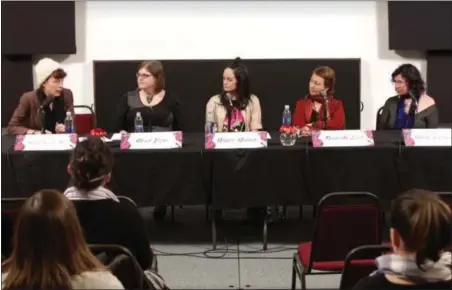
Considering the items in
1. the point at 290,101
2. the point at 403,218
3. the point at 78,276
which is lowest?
the point at 78,276

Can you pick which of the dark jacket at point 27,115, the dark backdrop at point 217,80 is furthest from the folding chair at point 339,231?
the dark backdrop at point 217,80

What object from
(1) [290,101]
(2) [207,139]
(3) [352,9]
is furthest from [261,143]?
(3) [352,9]

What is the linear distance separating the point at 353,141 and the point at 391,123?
0.79 metres

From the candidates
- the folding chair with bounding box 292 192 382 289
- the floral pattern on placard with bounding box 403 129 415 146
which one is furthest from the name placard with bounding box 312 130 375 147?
the folding chair with bounding box 292 192 382 289

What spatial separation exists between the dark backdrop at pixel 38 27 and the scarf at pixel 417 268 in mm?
4395

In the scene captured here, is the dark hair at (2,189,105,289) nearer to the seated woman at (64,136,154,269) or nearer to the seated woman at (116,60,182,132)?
the seated woman at (64,136,154,269)

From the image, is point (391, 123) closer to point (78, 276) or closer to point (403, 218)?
point (403, 218)

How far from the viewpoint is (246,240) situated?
11.8ft

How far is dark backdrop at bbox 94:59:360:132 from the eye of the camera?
5.42 meters

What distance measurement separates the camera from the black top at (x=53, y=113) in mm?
3877

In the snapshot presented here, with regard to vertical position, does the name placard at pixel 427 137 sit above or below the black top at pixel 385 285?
above

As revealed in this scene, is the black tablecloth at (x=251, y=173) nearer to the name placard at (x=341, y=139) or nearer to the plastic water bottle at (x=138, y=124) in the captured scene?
the name placard at (x=341, y=139)

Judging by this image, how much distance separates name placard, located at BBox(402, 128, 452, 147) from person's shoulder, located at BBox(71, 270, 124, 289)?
217 cm

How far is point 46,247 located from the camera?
149 centimetres
